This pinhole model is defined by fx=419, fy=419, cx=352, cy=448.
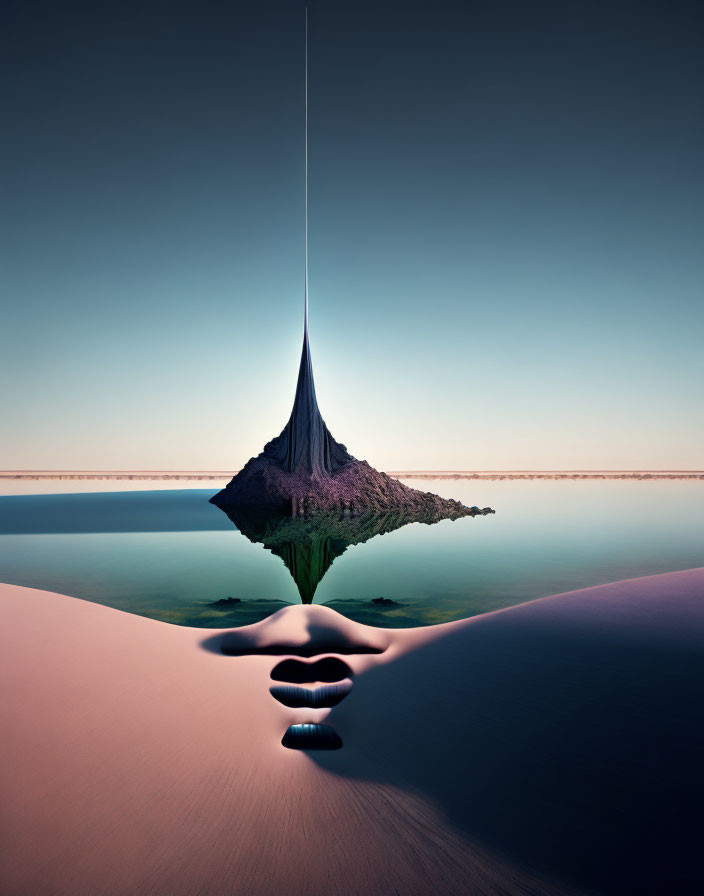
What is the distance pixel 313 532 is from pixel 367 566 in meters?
4.26

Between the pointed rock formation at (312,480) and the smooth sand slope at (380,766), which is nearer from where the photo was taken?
the smooth sand slope at (380,766)

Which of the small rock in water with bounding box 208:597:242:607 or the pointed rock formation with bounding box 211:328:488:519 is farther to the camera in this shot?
the pointed rock formation with bounding box 211:328:488:519

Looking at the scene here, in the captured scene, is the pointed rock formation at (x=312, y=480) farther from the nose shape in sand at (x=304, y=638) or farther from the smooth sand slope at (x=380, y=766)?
the smooth sand slope at (x=380, y=766)

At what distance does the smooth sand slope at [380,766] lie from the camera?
101 centimetres

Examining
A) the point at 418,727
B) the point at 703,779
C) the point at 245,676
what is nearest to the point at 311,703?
the point at 245,676

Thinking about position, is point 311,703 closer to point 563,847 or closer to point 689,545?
point 563,847

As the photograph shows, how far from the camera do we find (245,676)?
2078 millimetres

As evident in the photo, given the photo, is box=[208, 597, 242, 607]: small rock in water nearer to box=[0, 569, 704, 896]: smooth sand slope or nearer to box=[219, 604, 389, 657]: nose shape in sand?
box=[219, 604, 389, 657]: nose shape in sand

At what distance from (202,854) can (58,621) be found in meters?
1.69

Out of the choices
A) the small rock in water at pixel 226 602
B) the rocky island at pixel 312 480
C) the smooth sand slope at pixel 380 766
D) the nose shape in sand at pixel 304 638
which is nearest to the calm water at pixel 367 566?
the small rock in water at pixel 226 602

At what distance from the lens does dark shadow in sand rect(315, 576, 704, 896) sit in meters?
1.05

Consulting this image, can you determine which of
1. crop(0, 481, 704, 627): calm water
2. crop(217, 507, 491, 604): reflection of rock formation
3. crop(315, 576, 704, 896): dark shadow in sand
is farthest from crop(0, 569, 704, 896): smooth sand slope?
crop(217, 507, 491, 604): reflection of rock formation

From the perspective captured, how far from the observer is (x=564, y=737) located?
1402 mm

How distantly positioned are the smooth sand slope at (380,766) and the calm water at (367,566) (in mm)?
2225
